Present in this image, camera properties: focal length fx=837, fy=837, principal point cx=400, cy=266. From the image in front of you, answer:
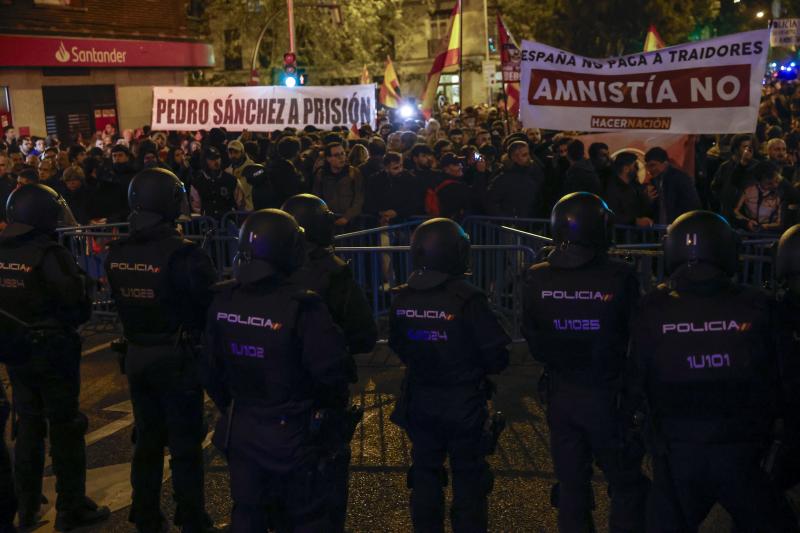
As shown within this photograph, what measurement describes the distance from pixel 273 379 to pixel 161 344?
1181mm

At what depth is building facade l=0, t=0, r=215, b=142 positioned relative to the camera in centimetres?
2359

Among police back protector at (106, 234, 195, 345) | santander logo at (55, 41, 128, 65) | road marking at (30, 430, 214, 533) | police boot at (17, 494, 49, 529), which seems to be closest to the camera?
police back protector at (106, 234, 195, 345)

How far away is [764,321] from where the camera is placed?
3676 mm

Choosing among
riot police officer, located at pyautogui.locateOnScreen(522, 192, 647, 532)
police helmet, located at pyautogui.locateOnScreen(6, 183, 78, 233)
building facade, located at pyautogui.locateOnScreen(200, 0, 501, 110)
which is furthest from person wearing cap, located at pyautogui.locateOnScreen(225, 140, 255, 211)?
building facade, located at pyautogui.locateOnScreen(200, 0, 501, 110)

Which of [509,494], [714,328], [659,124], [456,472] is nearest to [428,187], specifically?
[659,124]

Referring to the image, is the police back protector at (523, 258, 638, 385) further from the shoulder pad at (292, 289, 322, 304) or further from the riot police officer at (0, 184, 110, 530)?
the riot police officer at (0, 184, 110, 530)

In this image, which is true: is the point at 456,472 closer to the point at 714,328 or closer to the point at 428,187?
the point at 714,328

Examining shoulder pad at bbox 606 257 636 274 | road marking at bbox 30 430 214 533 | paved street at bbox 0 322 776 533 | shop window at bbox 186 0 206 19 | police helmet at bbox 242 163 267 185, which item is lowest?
road marking at bbox 30 430 214 533

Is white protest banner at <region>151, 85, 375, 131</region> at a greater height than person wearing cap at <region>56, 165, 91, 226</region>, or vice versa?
white protest banner at <region>151, 85, 375, 131</region>

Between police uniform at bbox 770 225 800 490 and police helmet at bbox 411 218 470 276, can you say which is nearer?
police uniform at bbox 770 225 800 490

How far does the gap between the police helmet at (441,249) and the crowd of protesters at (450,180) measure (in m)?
4.14

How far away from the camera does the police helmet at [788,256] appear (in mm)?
4031

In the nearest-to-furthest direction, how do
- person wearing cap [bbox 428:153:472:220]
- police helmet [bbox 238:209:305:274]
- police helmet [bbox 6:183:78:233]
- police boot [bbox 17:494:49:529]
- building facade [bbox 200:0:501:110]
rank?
police helmet [bbox 238:209:305:274] → police helmet [bbox 6:183:78:233] → police boot [bbox 17:494:49:529] → person wearing cap [bbox 428:153:472:220] → building facade [bbox 200:0:501:110]

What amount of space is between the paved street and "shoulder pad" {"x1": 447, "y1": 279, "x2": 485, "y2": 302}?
1521 millimetres
